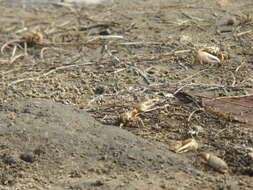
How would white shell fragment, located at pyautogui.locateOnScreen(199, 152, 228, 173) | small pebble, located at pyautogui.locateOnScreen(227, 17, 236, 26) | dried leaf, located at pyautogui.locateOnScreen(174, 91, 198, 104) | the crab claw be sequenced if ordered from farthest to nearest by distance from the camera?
small pebble, located at pyautogui.locateOnScreen(227, 17, 236, 26)
the crab claw
dried leaf, located at pyautogui.locateOnScreen(174, 91, 198, 104)
white shell fragment, located at pyautogui.locateOnScreen(199, 152, 228, 173)

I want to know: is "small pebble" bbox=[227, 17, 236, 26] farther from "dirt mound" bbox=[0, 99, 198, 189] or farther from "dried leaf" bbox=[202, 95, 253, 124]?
"dirt mound" bbox=[0, 99, 198, 189]

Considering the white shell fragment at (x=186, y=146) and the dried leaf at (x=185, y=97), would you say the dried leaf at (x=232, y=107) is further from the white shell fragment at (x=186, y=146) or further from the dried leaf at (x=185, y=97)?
the white shell fragment at (x=186, y=146)

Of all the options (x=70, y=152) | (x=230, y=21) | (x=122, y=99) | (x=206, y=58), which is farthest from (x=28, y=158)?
(x=230, y=21)

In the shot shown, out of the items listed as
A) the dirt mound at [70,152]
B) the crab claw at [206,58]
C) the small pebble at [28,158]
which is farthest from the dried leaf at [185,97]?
the small pebble at [28,158]

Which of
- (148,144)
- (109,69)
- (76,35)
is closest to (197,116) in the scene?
(148,144)

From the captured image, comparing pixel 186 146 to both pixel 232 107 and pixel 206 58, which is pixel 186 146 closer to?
pixel 232 107

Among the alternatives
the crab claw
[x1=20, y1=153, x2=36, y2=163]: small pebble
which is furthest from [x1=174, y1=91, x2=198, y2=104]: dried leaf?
[x1=20, y1=153, x2=36, y2=163]: small pebble

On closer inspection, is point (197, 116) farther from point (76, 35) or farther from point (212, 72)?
point (76, 35)
